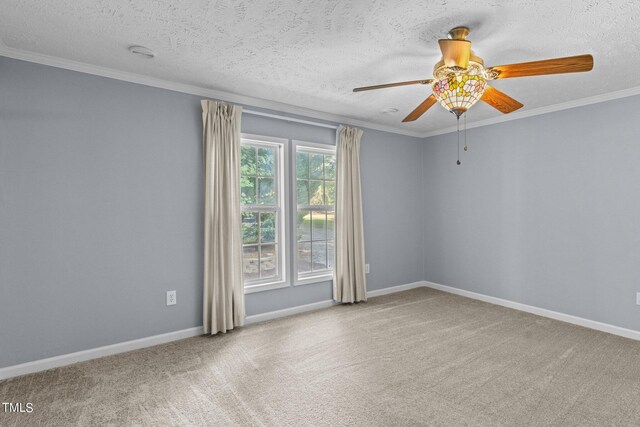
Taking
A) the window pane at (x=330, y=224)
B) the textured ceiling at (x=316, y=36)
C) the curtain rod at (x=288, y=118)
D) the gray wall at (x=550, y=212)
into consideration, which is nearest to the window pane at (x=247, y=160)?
the curtain rod at (x=288, y=118)

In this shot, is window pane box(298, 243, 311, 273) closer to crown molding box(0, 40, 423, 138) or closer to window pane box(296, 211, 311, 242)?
window pane box(296, 211, 311, 242)

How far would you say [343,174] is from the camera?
438cm

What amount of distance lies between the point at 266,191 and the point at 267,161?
0.34 m

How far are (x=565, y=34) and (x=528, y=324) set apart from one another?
284 centimetres

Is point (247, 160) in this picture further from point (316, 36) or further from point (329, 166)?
point (316, 36)

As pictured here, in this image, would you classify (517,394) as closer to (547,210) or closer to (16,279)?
(547,210)

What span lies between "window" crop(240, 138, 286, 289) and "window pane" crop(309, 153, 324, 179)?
47 cm

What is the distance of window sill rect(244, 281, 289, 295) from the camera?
3.75 metres

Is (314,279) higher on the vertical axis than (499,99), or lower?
lower

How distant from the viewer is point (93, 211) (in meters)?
2.90

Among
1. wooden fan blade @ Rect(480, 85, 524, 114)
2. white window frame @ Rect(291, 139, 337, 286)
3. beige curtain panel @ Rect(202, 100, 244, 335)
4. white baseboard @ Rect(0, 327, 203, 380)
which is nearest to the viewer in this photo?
wooden fan blade @ Rect(480, 85, 524, 114)

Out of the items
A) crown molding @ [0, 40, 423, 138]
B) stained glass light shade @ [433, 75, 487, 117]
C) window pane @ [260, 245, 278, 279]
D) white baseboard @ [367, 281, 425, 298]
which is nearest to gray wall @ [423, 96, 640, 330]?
white baseboard @ [367, 281, 425, 298]

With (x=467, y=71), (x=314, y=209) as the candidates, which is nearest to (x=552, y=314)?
(x=314, y=209)

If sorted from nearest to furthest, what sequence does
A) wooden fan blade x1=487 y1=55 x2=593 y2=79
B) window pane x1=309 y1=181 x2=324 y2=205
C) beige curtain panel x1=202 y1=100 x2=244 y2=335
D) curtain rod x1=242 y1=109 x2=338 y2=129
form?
wooden fan blade x1=487 y1=55 x2=593 y2=79 < beige curtain panel x1=202 y1=100 x2=244 y2=335 < curtain rod x1=242 y1=109 x2=338 y2=129 < window pane x1=309 y1=181 x2=324 y2=205
